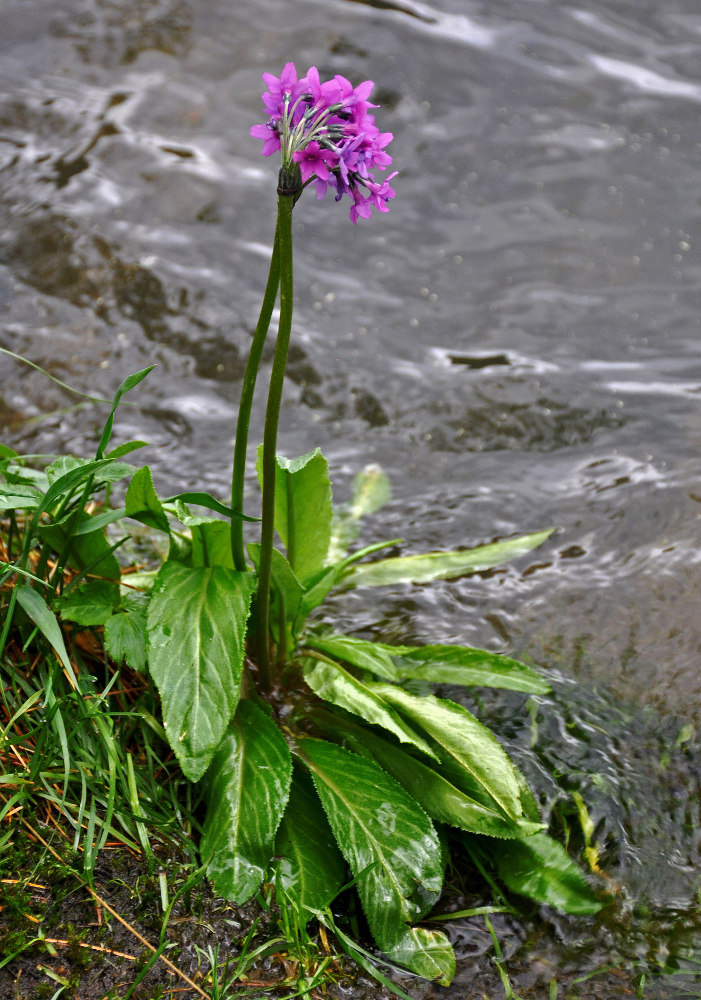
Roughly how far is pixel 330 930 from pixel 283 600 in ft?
2.86

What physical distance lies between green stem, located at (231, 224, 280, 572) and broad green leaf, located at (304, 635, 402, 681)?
39 cm

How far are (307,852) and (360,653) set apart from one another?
576 mm

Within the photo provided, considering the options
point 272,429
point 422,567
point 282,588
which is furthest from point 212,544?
point 422,567

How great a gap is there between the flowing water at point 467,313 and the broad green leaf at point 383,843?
0.70ft

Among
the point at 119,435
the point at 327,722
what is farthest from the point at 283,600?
the point at 119,435

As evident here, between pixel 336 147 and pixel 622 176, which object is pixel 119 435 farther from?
pixel 622 176

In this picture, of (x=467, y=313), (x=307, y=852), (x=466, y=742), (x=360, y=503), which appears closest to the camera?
→ (x=307, y=852)

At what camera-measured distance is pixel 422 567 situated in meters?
3.19

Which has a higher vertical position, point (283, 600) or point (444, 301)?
point (444, 301)

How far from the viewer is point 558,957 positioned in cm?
210

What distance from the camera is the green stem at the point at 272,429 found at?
1782 mm

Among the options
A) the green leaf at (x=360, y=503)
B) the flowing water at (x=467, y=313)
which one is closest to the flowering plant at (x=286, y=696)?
the flowing water at (x=467, y=313)

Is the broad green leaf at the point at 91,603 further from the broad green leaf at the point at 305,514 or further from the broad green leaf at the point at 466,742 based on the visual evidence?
the broad green leaf at the point at 466,742

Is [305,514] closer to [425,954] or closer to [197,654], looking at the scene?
[197,654]
